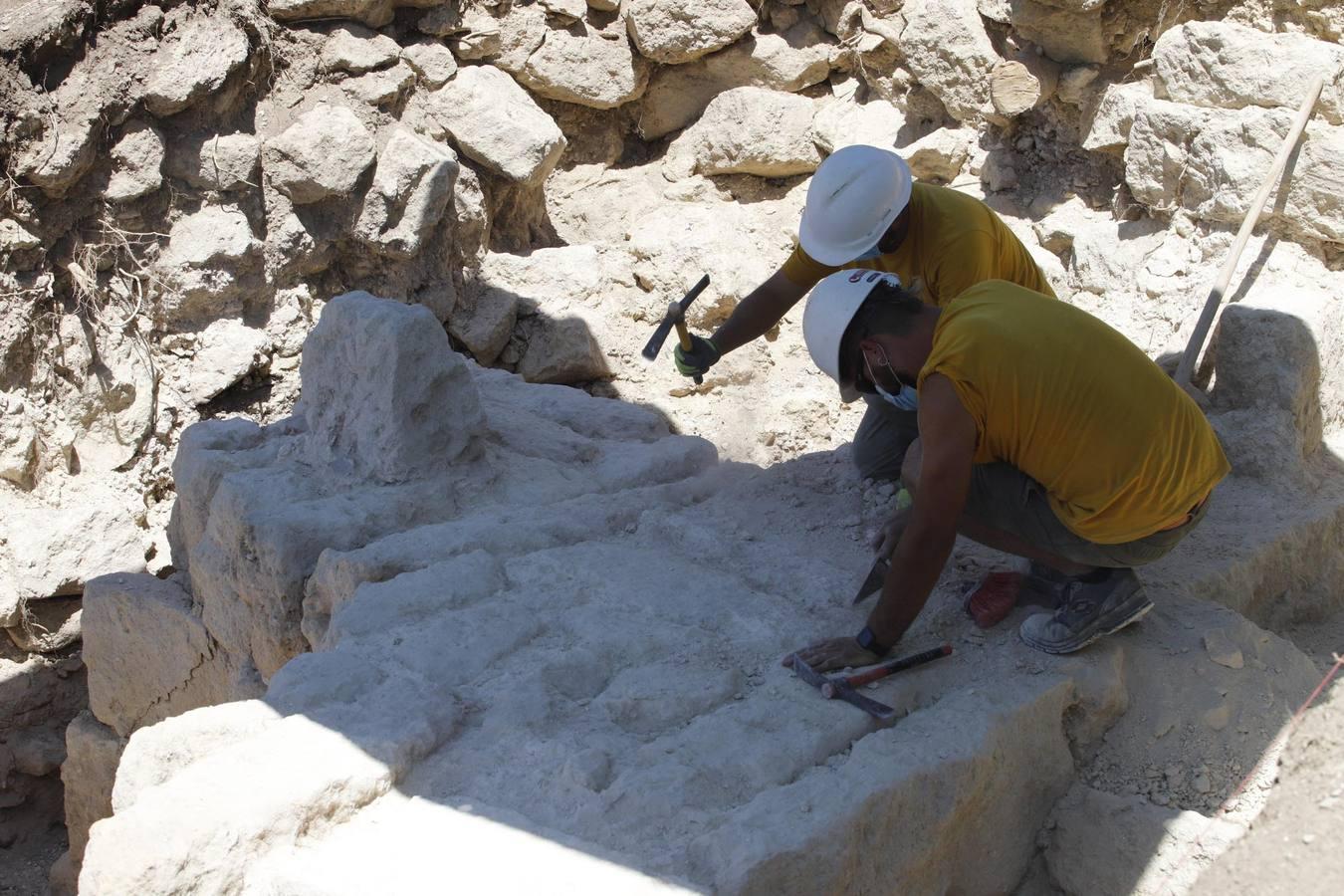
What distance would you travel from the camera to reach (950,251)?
3.49 meters

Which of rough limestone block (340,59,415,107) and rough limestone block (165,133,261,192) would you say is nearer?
rough limestone block (165,133,261,192)

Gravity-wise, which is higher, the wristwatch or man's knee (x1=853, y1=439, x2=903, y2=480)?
the wristwatch

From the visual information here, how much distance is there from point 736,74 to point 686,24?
0.55 metres

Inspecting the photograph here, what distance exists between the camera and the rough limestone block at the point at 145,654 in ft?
13.5

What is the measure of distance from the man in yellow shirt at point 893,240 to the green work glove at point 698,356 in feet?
0.98

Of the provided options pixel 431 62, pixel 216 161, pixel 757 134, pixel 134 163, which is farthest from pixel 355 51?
pixel 757 134

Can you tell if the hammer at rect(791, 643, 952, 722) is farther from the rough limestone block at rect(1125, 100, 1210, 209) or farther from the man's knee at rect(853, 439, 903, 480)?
the rough limestone block at rect(1125, 100, 1210, 209)

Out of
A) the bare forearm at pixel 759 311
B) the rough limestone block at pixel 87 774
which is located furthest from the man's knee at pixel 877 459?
the rough limestone block at pixel 87 774

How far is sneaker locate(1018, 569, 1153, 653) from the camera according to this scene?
2.90 metres

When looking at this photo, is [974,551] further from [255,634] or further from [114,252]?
[114,252]

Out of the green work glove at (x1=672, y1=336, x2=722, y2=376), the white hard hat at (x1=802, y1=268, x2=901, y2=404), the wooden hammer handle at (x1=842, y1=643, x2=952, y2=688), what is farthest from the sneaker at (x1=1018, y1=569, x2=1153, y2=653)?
the green work glove at (x1=672, y1=336, x2=722, y2=376)

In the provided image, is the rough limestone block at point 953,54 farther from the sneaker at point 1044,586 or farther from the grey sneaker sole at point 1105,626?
the grey sneaker sole at point 1105,626

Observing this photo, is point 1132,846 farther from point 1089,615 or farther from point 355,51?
point 355,51

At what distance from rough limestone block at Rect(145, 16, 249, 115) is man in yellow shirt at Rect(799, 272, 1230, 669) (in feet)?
14.8
